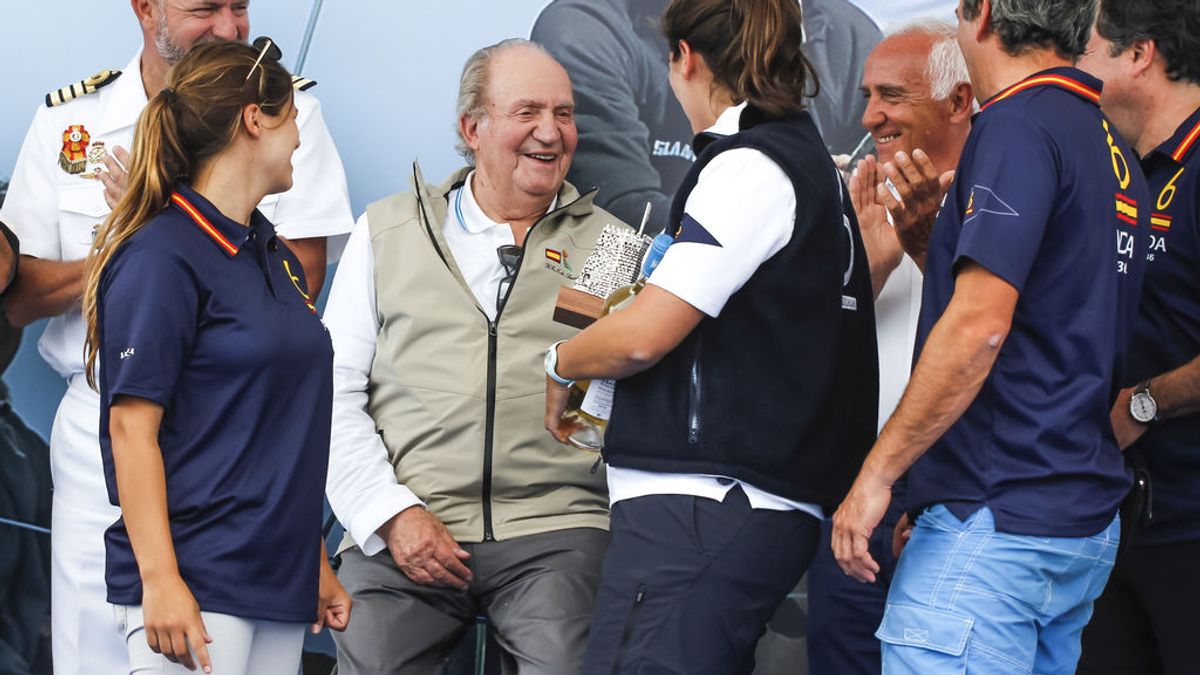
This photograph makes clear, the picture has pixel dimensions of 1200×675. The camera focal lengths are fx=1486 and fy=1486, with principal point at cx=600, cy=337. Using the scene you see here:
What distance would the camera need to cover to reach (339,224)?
3.04 m

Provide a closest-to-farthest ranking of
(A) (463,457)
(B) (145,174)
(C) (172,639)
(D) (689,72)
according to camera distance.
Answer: (C) (172,639)
(B) (145,174)
(D) (689,72)
(A) (463,457)

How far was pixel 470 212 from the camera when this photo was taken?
3025 millimetres

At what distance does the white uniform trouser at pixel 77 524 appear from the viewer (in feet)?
8.75

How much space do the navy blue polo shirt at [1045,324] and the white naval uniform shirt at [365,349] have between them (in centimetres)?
118

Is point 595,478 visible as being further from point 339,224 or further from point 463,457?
point 339,224

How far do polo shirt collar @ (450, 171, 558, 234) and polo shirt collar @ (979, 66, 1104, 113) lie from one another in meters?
1.23

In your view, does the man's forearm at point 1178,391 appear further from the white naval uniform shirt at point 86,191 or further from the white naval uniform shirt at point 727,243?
the white naval uniform shirt at point 86,191

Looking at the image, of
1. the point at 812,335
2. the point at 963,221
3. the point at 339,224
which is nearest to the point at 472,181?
the point at 339,224

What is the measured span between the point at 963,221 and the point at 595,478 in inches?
44.8

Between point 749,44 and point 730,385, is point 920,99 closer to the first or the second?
point 749,44

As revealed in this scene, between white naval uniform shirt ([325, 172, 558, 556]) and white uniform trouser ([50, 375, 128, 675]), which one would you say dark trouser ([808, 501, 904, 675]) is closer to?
white naval uniform shirt ([325, 172, 558, 556])

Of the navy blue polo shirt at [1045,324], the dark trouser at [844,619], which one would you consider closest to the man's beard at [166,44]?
the dark trouser at [844,619]

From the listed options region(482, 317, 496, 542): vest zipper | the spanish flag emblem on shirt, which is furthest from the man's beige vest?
the spanish flag emblem on shirt

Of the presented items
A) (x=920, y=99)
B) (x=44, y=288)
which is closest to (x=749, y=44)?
(x=920, y=99)
